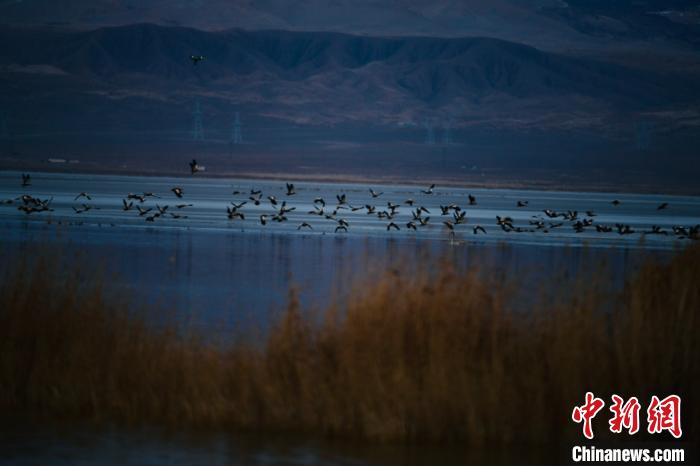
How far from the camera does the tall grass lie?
11.7 m

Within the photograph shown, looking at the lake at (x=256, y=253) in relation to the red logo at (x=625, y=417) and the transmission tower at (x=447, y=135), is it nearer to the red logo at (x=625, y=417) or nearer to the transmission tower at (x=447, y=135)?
the red logo at (x=625, y=417)

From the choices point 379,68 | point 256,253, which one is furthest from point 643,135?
point 256,253

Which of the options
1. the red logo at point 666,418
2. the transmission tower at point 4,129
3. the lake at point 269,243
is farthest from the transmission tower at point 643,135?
the red logo at point 666,418

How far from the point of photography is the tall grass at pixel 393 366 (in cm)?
1173

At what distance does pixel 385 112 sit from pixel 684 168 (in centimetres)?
5973

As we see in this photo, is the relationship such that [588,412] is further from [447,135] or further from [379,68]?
[379,68]

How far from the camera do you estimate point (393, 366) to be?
11789 mm

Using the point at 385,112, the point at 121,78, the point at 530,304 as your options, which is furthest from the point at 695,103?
the point at 530,304

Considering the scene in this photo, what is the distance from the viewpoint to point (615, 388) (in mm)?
11844

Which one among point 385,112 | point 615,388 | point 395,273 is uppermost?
point 385,112

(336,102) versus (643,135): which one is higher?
(336,102)

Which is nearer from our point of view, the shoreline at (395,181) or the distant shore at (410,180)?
the shoreline at (395,181)

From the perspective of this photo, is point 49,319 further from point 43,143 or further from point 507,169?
point 43,143

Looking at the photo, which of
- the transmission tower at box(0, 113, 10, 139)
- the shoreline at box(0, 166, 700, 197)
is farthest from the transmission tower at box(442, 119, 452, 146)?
the transmission tower at box(0, 113, 10, 139)
